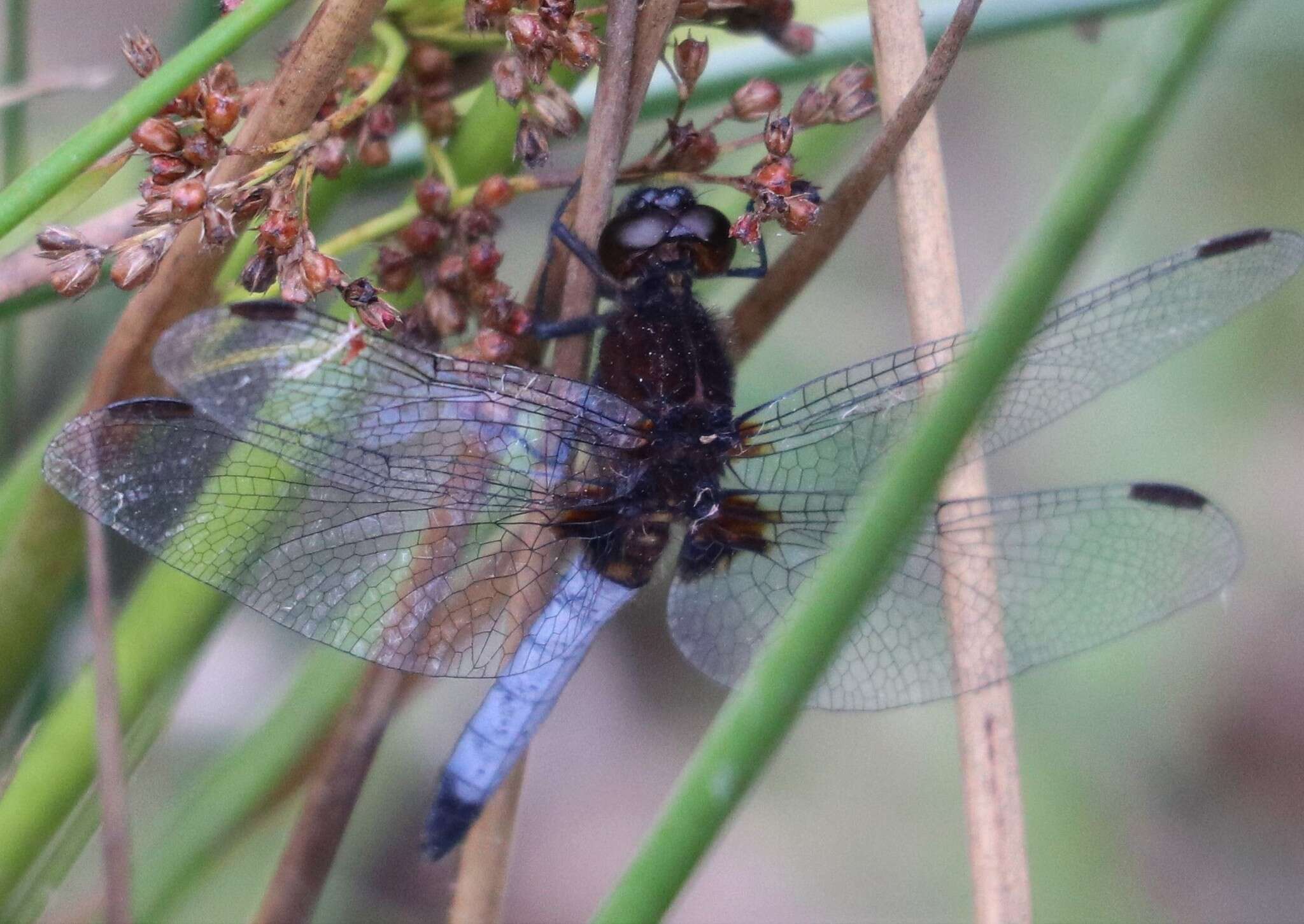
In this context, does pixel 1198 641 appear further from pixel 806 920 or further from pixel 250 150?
pixel 250 150

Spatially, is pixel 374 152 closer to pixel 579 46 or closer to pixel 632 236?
pixel 579 46

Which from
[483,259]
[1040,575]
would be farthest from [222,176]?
[1040,575]

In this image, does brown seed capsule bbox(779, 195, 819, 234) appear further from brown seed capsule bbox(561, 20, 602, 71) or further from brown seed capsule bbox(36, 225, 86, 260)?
brown seed capsule bbox(36, 225, 86, 260)

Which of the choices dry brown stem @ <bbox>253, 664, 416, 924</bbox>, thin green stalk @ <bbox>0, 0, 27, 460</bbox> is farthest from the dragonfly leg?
thin green stalk @ <bbox>0, 0, 27, 460</bbox>

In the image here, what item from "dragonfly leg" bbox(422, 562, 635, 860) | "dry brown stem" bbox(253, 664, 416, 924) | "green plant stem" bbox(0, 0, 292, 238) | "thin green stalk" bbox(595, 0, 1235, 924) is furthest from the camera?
"dragonfly leg" bbox(422, 562, 635, 860)

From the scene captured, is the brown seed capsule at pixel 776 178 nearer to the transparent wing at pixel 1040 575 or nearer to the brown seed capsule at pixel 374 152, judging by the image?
the brown seed capsule at pixel 374 152
